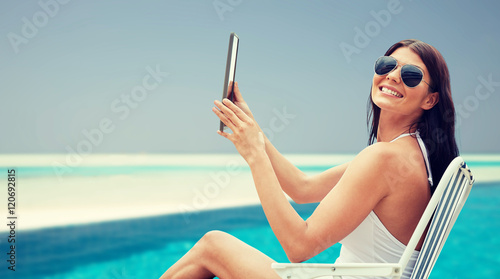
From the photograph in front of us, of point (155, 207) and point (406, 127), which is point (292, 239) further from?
point (155, 207)

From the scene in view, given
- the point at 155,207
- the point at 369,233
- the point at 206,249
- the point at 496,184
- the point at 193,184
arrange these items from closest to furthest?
the point at 369,233, the point at 206,249, the point at 155,207, the point at 193,184, the point at 496,184

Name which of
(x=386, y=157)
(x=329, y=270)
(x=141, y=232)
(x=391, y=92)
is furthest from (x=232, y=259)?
(x=141, y=232)

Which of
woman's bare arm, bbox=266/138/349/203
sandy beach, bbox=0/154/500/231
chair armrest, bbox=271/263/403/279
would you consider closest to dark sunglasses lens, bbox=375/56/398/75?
woman's bare arm, bbox=266/138/349/203

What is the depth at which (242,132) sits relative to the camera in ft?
4.76

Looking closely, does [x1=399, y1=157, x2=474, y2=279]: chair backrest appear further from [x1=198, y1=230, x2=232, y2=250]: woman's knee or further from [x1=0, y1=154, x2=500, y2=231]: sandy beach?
[x1=0, y1=154, x2=500, y2=231]: sandy beach

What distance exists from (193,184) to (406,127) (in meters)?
10.9

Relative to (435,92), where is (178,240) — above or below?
above

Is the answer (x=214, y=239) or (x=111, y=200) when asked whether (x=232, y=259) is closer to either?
(x=214, y=239)

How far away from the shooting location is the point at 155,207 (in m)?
8.25

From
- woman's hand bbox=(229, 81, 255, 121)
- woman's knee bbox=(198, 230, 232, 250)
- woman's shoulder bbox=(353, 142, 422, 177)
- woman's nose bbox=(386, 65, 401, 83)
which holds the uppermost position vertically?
woman's hand bbox=(229, 81, 255, 121)

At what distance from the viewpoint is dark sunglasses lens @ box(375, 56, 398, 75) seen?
162 centimetres

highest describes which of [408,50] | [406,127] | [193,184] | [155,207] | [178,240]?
[193,184]

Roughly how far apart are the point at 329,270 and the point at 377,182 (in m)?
0.31

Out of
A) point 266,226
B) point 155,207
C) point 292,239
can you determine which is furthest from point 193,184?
point 292,239
